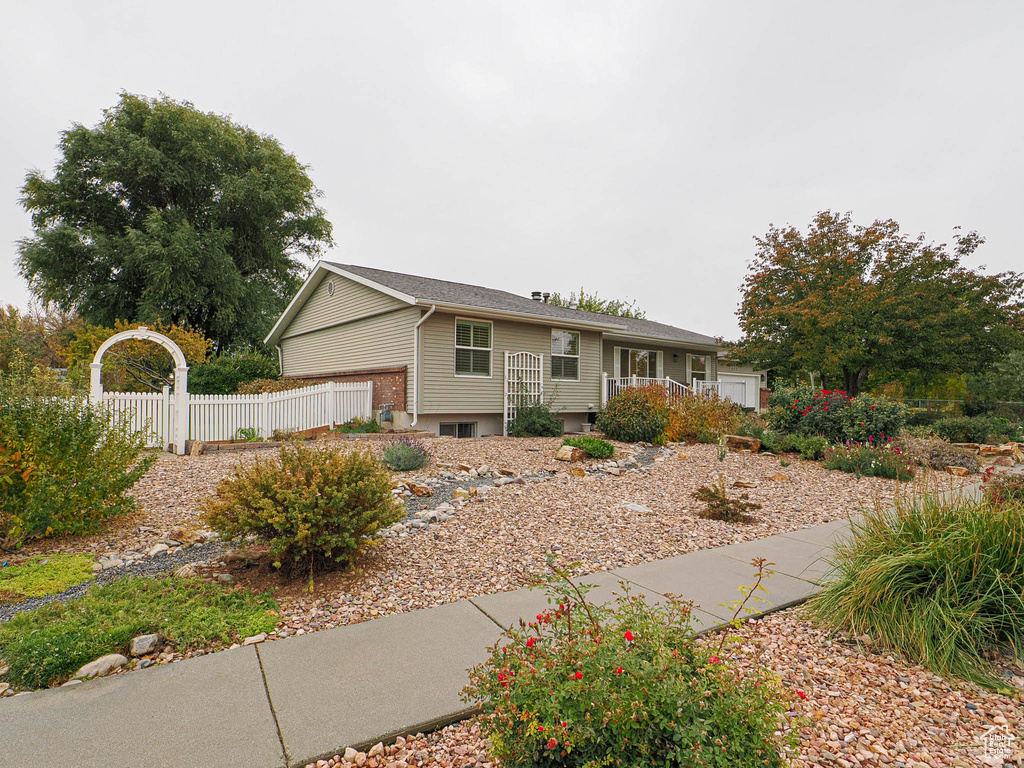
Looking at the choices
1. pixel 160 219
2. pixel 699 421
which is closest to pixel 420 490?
pixel 699 421

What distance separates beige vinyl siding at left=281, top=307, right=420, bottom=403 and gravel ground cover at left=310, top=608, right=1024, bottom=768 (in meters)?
10.00

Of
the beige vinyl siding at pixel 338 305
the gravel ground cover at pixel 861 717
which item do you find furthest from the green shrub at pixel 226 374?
the gravel ground cover at pixel 861 717

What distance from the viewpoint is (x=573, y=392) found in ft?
47.7

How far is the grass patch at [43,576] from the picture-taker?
3162 millimetres

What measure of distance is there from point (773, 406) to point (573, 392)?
5343mm

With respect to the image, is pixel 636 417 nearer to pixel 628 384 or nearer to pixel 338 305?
pixel 628 384

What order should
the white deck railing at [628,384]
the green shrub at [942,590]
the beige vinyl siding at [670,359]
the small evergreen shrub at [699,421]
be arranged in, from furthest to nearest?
the beige vinyl siding at [670,359]
the white deck railing at [628,384]
the small evergreen shrub at [699,421]
the green shrub at [942,590]

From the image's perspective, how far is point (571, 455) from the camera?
8398mm

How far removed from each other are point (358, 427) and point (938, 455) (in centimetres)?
1163

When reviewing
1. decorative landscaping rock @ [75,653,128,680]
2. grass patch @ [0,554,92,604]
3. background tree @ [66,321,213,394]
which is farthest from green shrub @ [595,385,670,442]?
background tree @ [66,321,213,394]

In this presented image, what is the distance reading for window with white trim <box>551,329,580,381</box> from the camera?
1423cm

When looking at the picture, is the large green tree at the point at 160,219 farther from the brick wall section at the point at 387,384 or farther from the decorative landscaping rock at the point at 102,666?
the decorative landscaping rock at the point at 102,666

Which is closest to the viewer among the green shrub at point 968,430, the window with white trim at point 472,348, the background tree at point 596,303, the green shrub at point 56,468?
the green shrub at point 56,468

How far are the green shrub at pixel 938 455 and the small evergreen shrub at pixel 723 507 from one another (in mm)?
4489
